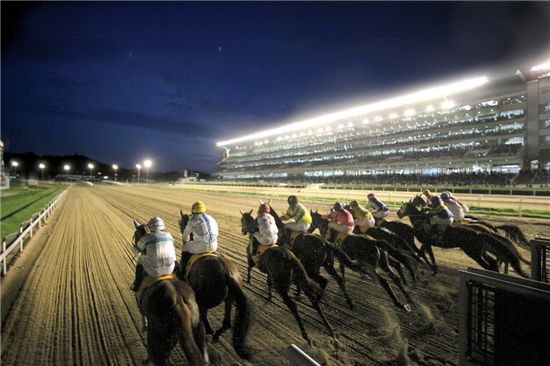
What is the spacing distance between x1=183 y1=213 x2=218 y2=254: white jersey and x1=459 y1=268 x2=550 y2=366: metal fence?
2815mm

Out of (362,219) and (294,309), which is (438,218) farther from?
(294,309)

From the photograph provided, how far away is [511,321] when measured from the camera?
6.45 ft

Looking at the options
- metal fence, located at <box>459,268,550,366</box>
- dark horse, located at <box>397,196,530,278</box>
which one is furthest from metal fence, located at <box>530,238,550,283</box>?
dark horse, located at <box>397,196,530,278</box>

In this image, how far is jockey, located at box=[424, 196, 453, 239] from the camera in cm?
660

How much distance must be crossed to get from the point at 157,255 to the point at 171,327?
80cm

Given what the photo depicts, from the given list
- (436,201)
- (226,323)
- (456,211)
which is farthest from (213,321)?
(456,211)

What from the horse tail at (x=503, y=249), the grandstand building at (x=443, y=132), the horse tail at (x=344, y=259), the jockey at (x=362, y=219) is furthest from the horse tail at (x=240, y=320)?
the grandstand building at (x=443, y=132)

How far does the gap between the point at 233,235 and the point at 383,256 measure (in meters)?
6.23

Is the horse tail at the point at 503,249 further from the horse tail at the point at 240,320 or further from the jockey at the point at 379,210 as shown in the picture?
the horse tail at the point at 240,320

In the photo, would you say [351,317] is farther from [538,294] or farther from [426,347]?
[538,294]

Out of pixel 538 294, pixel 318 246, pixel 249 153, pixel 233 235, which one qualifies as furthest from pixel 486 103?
pixel 249 153

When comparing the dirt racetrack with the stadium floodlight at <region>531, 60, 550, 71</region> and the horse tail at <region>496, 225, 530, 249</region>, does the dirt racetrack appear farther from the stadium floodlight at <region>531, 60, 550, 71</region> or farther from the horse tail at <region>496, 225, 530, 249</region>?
the stadium floodlight at <region>531, 60, 550, 71</region>

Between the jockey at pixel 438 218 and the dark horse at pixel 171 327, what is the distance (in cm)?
563

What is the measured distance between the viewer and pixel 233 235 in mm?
10836
